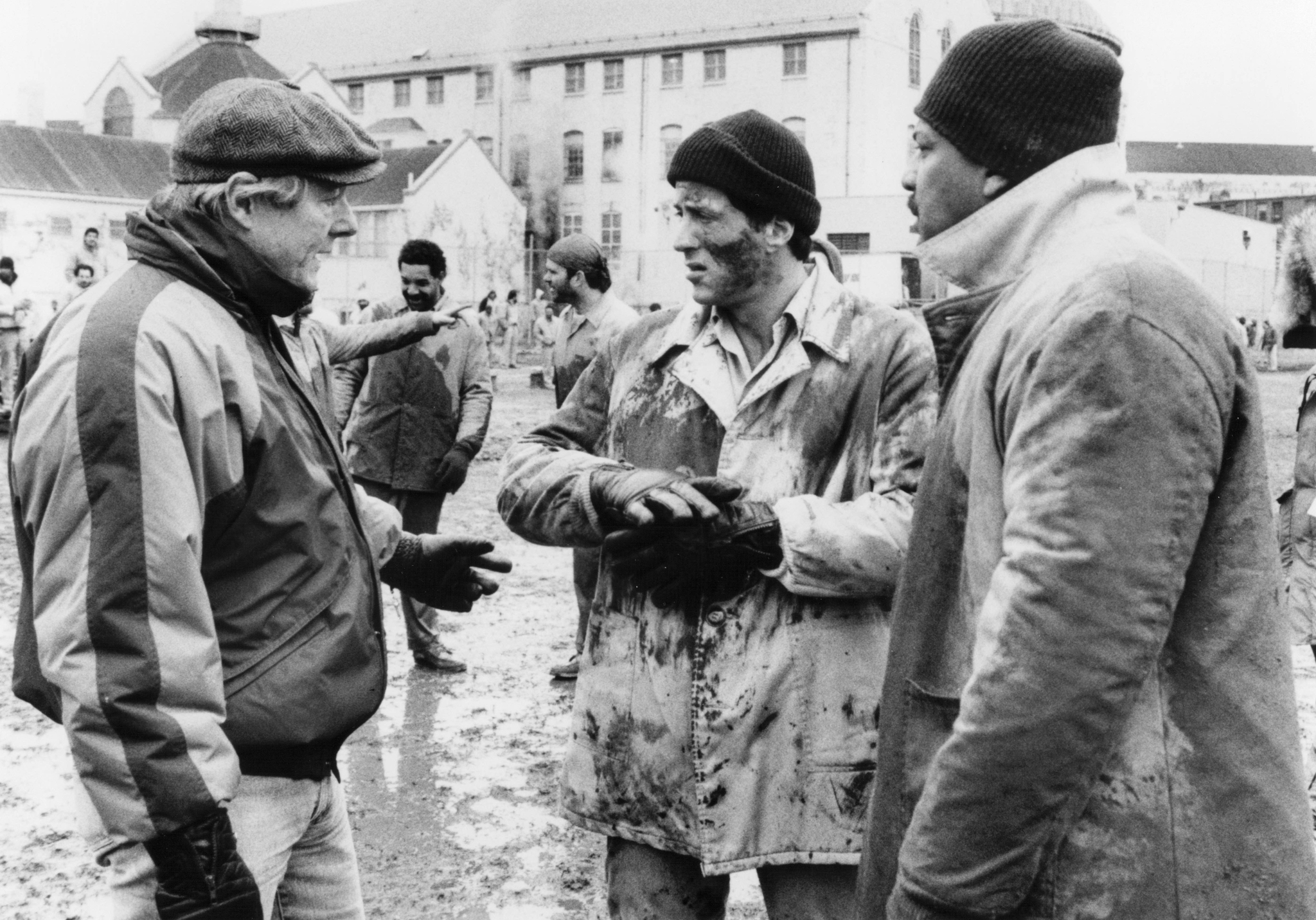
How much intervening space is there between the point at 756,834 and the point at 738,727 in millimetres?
232

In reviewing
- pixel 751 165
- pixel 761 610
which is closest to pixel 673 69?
pixel 751 165

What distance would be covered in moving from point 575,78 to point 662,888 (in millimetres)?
54725

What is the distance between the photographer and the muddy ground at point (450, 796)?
176 inches

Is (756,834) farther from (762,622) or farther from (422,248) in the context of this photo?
(422,248)

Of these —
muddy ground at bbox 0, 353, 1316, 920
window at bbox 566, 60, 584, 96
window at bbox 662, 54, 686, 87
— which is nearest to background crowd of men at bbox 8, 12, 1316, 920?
muddy ground at bbox 0, 353, 1316, 920

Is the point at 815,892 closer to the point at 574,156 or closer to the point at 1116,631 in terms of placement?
the point at 1116,631

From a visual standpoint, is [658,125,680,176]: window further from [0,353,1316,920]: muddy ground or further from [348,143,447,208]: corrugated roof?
[0,353,1316,920]: muddy ground

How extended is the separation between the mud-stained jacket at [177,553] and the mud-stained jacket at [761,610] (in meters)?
0.65

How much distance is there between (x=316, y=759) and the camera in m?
2.60

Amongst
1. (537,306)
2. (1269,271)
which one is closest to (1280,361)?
(1269,271)

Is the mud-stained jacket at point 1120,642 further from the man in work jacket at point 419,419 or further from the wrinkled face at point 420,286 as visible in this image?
the wrinkled face at point 420,286

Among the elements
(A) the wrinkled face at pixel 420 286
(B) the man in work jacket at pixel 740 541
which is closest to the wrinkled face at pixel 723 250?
(B) the man in work jacket at pixel 740 541

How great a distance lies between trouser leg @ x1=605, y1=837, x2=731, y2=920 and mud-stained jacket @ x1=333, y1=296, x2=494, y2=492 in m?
4.46

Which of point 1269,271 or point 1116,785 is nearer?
point 1116,785
